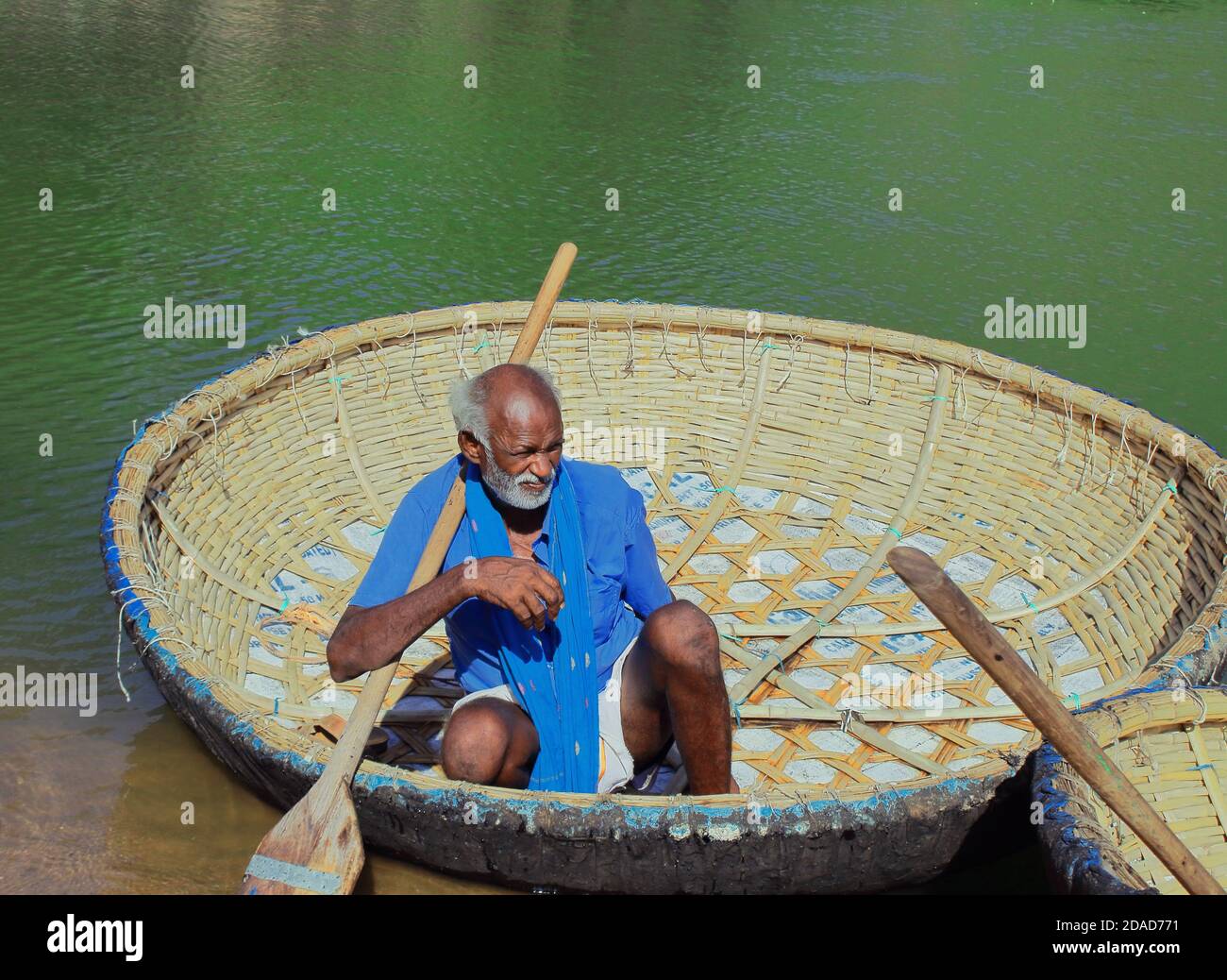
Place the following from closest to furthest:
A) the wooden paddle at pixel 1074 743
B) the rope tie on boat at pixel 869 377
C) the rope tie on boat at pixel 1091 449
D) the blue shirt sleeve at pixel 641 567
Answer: the wooden paddle at pixel 1074 743 < the blue shirt sleeve at pixel 641 567 < the rope tie on boat at pixel 1091 449 < the rope tie on boat at pixel 869 377

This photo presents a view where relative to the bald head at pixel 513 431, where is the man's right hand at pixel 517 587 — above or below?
below

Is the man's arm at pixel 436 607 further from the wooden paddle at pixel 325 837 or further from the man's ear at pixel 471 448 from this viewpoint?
the man's ear at pixel 471 448

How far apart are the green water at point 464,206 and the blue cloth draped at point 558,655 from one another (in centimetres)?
53

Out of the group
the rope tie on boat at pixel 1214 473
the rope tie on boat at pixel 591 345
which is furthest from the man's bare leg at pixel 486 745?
the rope tie on boat at pixel 591 345

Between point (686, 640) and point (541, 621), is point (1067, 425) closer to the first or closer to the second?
point (686, 640)

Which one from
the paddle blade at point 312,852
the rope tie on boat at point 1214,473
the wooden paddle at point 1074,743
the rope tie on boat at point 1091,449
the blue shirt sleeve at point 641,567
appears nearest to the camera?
the wooden paddle at point 1074,743

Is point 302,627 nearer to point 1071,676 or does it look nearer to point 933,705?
point 933,705

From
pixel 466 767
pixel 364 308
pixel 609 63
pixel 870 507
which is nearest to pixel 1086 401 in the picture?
pixel 870 507

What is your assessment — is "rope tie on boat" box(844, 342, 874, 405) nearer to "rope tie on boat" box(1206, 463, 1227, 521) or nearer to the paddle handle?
"rope tie on boat" box(1206, 463, 1227, 521)

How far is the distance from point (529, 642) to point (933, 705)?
1315 mm

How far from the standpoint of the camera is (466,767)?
222 centimetres

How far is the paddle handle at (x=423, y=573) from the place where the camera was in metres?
2.17

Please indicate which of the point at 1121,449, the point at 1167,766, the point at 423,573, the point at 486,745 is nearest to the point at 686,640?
the point at 486,745

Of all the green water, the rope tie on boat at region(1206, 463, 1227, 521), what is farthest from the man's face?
the rope tie on boat at region(1206, 463, 1227, 521)
